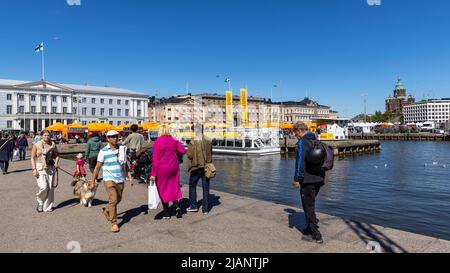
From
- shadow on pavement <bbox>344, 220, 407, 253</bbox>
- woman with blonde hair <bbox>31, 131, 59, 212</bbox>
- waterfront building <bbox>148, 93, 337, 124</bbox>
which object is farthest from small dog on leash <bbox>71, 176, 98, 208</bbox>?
waterfront building <bbox>148, 93, 337, 124</bbox>

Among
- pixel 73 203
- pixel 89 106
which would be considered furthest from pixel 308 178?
pixel 89 106

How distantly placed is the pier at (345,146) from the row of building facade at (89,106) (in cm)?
3223

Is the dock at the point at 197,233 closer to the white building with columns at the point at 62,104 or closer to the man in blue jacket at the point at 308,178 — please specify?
the man in blue jacket at the point at 308,178

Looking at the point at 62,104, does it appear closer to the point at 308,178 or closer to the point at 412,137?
the point at 412,137

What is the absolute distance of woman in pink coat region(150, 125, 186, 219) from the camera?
7.43 m

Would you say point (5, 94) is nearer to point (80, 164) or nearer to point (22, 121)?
point (22, 121)

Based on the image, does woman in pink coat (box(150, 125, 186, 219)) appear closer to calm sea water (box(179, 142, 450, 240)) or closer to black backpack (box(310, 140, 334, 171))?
black backpack (box(310, 140, 334, 171))

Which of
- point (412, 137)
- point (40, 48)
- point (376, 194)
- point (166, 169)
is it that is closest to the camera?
point (166, 169)

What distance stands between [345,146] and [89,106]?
94.0 meters

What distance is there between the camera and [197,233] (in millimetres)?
6422
